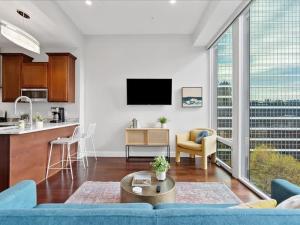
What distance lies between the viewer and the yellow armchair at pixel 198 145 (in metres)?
A: 4.45

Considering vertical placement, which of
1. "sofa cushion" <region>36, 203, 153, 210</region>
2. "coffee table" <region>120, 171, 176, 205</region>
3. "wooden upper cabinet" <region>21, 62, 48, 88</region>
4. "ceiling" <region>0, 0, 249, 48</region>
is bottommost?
"coffee table" <region>120, 171, 176, 205</region>

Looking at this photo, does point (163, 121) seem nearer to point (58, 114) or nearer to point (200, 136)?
point (200, 136)

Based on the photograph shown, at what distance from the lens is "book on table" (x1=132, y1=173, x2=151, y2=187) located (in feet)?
7.99

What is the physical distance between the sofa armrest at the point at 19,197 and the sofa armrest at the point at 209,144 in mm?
3537

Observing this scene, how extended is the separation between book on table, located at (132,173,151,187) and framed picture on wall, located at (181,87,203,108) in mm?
3210

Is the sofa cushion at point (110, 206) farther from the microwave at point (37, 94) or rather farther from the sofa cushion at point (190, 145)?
the microwave at point (37, 94)

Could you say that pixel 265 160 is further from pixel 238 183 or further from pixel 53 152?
pixel 53 152

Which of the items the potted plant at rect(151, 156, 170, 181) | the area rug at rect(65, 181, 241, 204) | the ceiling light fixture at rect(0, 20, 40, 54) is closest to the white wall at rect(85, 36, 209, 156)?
the area rug at rect(65, 181, 241, 204)

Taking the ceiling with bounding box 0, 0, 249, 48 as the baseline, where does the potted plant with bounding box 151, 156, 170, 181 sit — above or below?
below

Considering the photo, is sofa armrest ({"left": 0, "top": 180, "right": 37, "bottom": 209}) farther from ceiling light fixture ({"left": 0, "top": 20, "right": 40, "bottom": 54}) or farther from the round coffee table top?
ceiling light fixture ({"left": 0, "top": 20, "right": 40, "bottom": 54})

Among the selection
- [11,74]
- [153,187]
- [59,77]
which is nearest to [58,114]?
[59,77]

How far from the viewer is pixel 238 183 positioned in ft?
11.7

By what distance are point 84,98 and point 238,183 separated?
4.25 meters

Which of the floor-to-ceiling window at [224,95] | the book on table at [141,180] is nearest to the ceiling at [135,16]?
the floor-to-ceiling window at [224,95]
